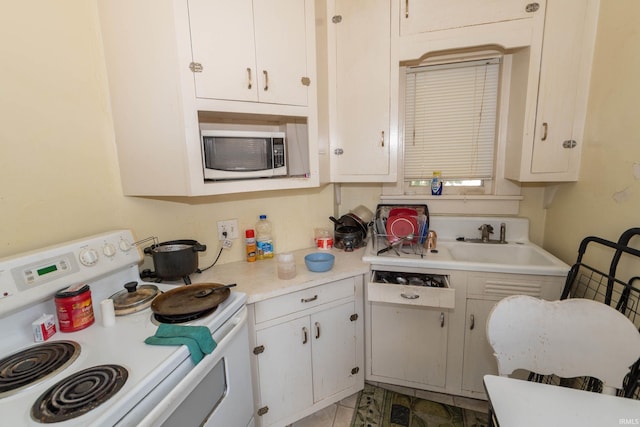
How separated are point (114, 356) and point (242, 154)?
945 millimetres

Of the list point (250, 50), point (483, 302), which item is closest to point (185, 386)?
point (250, 50)

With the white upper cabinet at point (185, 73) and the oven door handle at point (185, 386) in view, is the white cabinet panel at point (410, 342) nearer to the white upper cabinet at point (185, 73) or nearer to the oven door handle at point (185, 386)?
the oven door handle at point (185, 386)

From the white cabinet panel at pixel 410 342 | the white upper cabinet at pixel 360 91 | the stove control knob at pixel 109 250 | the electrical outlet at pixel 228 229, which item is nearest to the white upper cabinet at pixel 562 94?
the white upper cabinet at pixel 360 91

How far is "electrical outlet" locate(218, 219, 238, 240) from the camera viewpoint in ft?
5.70

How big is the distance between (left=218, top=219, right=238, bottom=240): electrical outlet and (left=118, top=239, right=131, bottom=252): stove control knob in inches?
20.5

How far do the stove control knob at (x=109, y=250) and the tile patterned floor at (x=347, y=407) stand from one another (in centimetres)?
133

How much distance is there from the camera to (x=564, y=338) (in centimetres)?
103

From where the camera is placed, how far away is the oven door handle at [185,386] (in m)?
0.73

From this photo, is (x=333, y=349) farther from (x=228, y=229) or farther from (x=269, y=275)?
(x=228, y=229)

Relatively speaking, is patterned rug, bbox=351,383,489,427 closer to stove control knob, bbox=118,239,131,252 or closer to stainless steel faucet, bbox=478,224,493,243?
stainless steel faucet, bbox=478,224,493,243

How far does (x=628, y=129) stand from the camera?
1202mm

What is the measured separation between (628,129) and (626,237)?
46 cm

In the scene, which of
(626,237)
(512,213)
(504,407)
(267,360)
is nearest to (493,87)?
(512,213)

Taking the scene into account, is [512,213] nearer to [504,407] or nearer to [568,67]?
[568,67]
